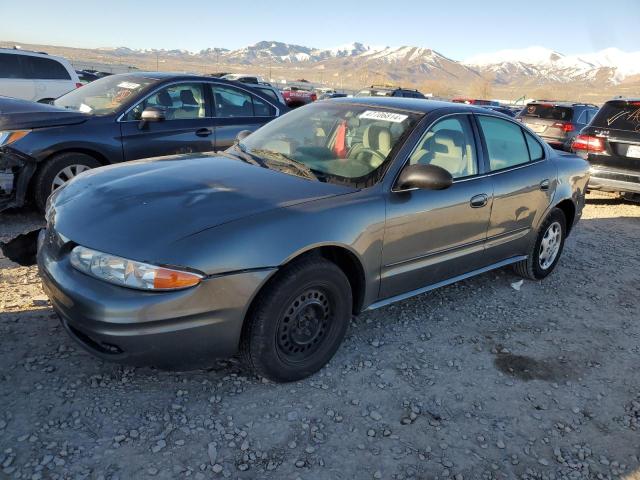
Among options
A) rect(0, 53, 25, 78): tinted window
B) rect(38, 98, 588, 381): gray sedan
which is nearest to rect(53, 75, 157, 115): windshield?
rect(38, 98, 588, 381): gray sedan

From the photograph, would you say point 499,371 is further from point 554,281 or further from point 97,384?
point 97,384

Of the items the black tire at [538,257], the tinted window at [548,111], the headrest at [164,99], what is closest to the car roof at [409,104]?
the black tire at [538,257]

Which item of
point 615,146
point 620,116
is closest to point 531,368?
point 615,146

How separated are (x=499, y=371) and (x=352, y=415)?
3.72 feet

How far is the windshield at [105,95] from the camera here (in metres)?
5.79

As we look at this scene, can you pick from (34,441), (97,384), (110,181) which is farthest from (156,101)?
(34,441)

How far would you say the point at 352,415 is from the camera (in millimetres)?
2809

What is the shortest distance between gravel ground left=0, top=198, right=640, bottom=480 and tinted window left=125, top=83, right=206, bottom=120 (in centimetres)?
251

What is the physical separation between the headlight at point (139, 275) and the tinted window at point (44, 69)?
1043 centimetres

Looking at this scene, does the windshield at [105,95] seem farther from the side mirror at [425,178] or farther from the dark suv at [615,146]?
the dark suv at [615,146]

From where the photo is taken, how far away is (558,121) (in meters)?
11.9

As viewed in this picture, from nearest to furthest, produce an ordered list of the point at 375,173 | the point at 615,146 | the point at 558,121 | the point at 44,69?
the point at 375,173, the point at 615,146, the point at 44,69, the point at 558,121

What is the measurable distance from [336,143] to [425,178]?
748mm

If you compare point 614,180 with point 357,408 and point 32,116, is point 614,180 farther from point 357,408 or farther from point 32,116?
point 32,116
